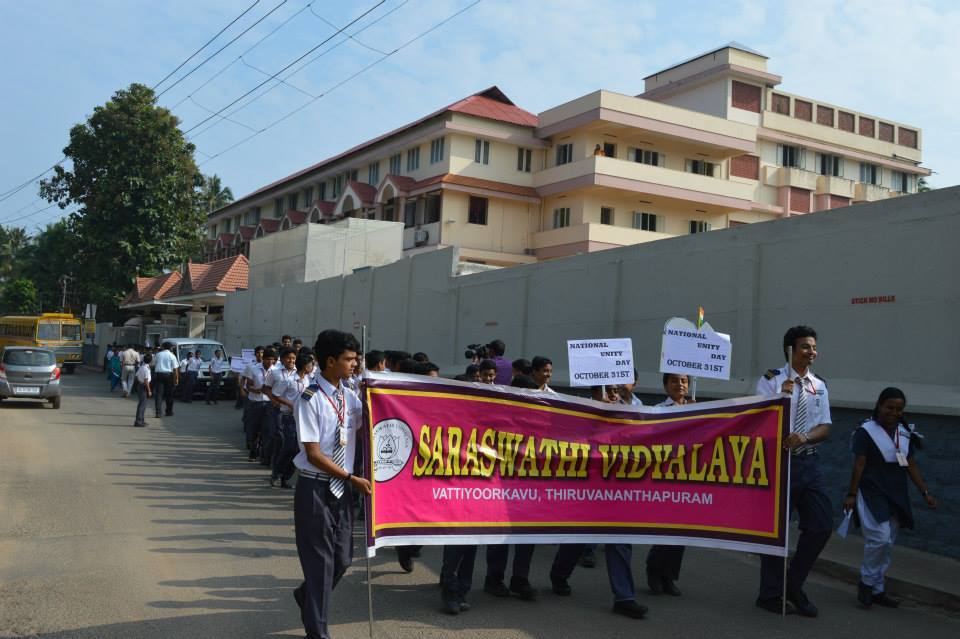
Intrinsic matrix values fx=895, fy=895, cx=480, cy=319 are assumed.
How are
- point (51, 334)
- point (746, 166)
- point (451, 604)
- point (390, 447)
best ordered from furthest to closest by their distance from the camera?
1. point (51, 334)
2. point (746, 166)
3. point (451, 604)
4. point (390, 447)

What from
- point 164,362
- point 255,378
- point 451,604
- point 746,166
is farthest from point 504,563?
point 746,166

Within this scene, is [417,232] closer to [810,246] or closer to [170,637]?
[810,246]

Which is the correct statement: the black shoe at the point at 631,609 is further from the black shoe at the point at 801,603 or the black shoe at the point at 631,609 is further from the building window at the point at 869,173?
the building window at the point at 869,173

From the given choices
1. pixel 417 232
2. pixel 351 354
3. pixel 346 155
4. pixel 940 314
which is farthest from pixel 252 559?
pixel 346 155

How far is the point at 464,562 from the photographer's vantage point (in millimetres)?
6207

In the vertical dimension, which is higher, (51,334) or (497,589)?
(51,334)

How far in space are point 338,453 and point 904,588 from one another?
5.01m

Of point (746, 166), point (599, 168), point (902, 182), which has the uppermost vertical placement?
point (902, 182)

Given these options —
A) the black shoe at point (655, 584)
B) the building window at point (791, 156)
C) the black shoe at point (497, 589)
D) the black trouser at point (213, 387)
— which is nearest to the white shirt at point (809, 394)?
the black shoe at point (655, 584)

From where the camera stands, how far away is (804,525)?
21.2 feet

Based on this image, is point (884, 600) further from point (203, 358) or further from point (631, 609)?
point (203, 358)

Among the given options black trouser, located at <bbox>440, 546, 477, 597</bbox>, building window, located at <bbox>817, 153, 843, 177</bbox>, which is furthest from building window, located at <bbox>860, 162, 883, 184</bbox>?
black trouser, located at <bbox>440, 546, 477, 597</bbox>

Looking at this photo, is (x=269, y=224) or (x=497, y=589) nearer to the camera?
(x=497, y=589)

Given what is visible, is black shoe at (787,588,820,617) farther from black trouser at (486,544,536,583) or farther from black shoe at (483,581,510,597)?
black shoe at (483,581,510,597)
